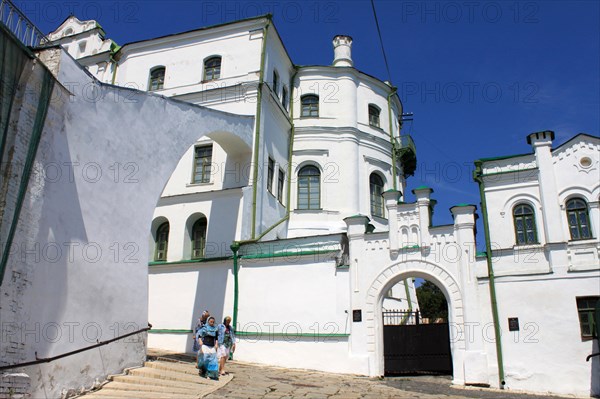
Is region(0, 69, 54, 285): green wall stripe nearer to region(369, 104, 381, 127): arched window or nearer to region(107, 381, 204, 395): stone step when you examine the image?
region(107, 381, 204, 395): stone step

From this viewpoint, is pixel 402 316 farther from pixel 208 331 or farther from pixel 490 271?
pixel 208 331

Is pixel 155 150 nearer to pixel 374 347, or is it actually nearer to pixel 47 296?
pixel 47 296

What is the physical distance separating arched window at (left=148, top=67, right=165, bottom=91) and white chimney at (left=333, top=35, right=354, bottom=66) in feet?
24.6

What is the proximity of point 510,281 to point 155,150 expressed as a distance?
9.10 meters

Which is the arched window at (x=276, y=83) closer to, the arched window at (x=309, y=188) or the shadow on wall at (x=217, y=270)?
the arched window at (x=309, y=188)

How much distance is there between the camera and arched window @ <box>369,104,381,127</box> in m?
22.5

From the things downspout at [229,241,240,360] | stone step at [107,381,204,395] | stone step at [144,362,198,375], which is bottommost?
stone step at [107,381,204,395]

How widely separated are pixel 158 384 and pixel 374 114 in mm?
16093

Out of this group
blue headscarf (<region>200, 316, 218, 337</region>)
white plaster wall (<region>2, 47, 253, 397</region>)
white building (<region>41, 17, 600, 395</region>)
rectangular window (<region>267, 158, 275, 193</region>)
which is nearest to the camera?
white plaster wall (<region>2, 47, 253, 397</region>)

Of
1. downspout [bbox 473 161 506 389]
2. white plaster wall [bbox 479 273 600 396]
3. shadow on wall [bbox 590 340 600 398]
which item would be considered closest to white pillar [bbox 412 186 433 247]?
downspout [bbox 473 161 506 389]

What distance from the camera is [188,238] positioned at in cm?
1709

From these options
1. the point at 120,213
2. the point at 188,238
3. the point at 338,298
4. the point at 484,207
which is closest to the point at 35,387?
the point at 120,213

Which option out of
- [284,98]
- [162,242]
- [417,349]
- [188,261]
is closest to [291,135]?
[284,98]

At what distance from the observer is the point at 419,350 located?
14602mm
